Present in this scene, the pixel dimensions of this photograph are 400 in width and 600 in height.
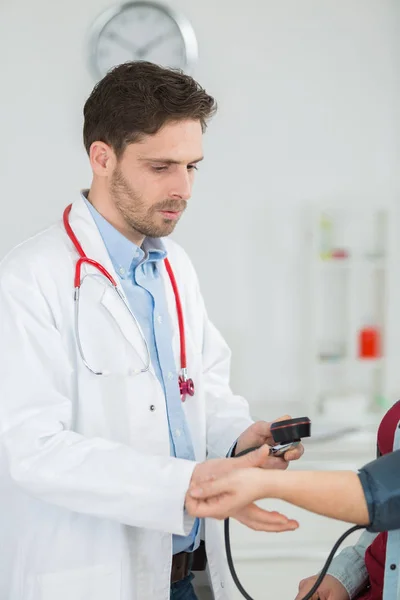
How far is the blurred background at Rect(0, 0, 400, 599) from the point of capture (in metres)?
2.95

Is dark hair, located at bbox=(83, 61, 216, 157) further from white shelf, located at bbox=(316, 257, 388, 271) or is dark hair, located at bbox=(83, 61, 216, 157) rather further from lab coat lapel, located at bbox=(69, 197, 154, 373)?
white shelf, located at bbox=(316, 257, 388, 271)

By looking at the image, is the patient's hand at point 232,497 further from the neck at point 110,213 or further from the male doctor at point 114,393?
the neck at point 110,213

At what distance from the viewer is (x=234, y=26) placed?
9.93 ft

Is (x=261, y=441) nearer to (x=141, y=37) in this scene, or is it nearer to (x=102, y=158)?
(x=102, y=158)

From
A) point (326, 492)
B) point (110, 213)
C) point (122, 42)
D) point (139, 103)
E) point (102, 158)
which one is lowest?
point (326, 492)

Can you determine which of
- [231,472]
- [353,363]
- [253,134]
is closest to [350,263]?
[353,363]

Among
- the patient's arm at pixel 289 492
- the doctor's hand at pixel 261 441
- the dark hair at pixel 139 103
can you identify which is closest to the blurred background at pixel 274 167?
the doctor's hand at pixel 261 441

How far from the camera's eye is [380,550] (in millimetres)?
1327

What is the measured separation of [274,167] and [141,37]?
758 mm

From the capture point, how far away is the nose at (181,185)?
155cm

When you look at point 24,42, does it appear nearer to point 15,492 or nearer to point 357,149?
point 357,149

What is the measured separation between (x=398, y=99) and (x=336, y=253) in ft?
2.40

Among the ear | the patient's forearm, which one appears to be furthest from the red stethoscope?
the patient's forearm

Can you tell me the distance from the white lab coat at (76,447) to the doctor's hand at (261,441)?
0.18m
